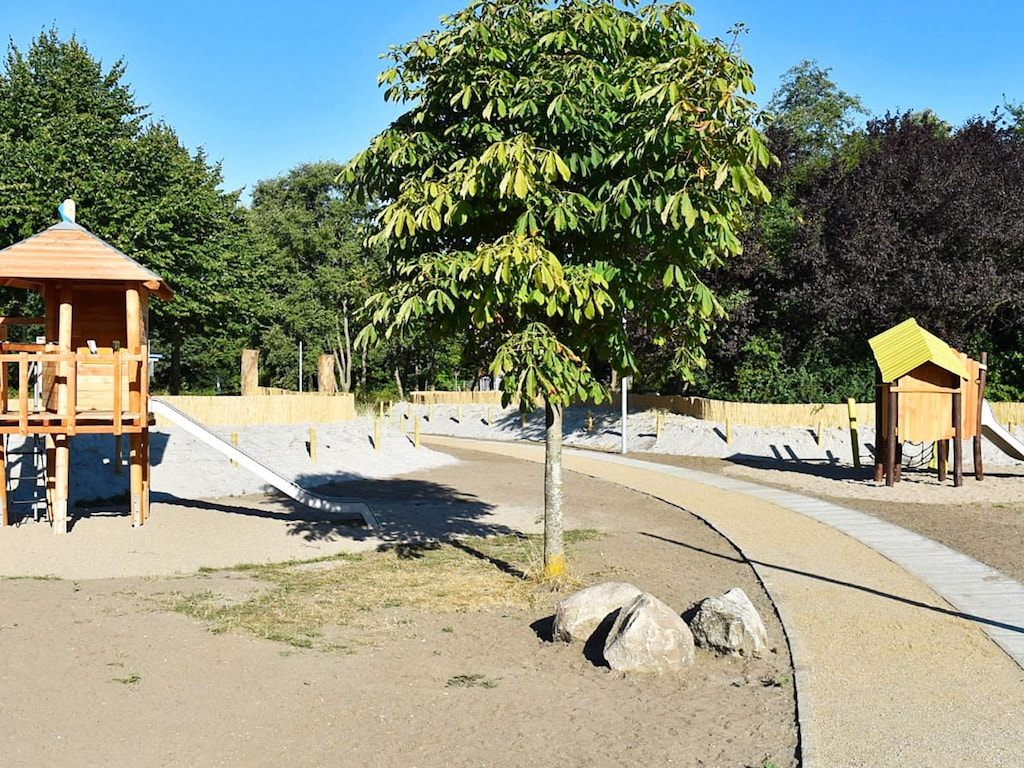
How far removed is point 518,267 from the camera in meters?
8.14

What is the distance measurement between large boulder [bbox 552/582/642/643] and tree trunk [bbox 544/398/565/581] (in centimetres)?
190

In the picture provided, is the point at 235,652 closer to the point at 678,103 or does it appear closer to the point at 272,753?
the point at 272,753

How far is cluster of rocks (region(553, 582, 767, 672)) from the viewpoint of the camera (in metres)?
7.17

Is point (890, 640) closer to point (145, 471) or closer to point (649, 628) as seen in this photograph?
point (649, 628)

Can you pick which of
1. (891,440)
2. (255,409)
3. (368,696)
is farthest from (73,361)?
(891,440)

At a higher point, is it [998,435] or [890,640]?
[998,435]

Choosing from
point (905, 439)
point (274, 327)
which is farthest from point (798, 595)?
point (274, 327)

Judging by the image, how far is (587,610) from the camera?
796cm

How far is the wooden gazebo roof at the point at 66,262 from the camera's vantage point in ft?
47.6

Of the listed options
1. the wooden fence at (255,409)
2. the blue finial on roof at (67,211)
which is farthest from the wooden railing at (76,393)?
the wooden fence at (255,409)

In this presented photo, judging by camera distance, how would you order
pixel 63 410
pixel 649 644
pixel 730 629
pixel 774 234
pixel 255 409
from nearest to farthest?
pixel 649 644 < pixel 730 629 < pixel 63 410 < pixel 255 409 < pixel 774 234

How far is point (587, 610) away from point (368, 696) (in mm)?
2128

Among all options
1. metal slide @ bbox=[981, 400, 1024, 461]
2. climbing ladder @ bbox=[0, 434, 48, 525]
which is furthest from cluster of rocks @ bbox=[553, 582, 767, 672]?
metal slide @ bbox=[981, 400, 1024, 461]

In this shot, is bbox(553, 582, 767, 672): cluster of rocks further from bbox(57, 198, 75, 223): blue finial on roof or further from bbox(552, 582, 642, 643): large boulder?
bbox(57, 198, 75, 223): blue finial on roof
